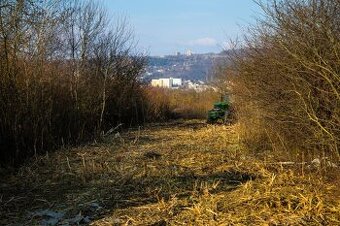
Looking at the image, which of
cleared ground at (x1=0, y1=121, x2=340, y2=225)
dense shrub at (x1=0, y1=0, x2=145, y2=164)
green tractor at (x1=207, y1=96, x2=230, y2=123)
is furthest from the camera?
green tractor at (x1=207, y1=96, x2=230, y2=123)

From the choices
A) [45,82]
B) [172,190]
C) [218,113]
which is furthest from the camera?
[218,113]

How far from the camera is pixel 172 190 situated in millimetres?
7875

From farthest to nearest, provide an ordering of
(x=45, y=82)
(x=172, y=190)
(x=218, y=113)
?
(x=218, y=113) → (x=45, y=82) → (x=172, y=190)

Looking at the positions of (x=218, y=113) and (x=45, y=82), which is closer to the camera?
(x=45, y=82)

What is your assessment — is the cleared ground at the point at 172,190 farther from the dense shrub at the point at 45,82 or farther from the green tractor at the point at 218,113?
the green tractor at the point at 218,113

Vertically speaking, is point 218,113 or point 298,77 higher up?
point 298,77

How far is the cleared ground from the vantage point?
21.8 ft

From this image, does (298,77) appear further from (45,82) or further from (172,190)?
(45,82)

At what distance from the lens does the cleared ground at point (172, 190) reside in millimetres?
6637

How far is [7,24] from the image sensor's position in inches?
→ 435

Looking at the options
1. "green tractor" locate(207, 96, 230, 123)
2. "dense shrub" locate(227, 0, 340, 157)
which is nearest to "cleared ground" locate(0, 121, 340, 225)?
"dense shrub" locate(227, 0, 340, 157)

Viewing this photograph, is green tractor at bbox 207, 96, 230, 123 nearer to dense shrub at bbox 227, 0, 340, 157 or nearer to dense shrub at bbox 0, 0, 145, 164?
dense shrub at bbox 0, 0, 145, 164

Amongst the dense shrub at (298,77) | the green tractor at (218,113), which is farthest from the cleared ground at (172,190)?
the green tractor at (218,113)

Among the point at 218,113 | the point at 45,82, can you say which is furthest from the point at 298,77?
the point at 218,113
